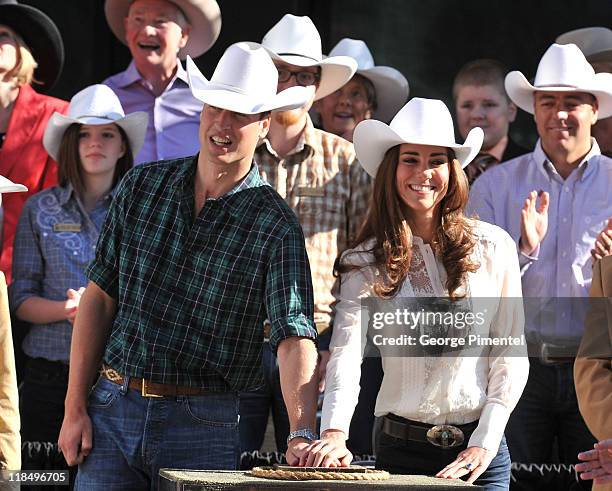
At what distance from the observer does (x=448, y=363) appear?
4430mm

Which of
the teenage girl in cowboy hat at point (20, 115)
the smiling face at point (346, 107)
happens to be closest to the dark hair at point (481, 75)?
the smiling face at point (346, 107)

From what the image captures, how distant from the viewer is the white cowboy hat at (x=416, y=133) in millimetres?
4781

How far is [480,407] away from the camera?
4.38 metres

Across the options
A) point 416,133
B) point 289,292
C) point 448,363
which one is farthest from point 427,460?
point 416,133

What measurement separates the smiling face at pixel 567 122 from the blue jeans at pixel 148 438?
2232mm

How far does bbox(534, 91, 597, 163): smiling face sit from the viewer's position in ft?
18.7

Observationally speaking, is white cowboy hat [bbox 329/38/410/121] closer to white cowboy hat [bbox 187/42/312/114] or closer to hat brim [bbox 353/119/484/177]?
hat brim [bbox 353/119/484/177]

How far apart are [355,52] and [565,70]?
1.23 meters

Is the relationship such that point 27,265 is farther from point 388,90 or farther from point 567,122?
point 567,122

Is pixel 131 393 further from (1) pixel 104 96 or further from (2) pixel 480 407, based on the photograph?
(1) pixel 104 96

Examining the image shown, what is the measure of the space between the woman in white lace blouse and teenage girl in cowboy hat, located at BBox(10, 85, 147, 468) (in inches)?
57.9

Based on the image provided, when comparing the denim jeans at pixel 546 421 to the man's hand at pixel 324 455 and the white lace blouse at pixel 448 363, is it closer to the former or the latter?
the white lace blouse at pixel 448 363

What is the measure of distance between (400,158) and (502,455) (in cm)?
114

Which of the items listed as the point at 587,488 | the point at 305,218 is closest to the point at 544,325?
the point at 587,488
